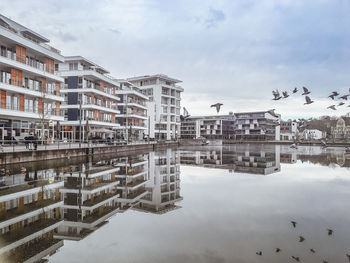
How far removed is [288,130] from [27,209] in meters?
165

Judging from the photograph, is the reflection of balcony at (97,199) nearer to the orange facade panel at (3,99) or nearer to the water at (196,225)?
the water at (196,225)

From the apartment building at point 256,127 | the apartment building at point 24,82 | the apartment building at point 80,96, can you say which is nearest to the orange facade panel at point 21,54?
the apartment building at point 24,82

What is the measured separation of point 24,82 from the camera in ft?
132

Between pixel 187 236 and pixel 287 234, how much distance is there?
9.48ft

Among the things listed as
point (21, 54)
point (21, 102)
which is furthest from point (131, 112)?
point (21, 54)

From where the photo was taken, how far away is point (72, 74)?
57.1 m

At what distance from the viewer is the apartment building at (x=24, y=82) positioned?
1399 inches

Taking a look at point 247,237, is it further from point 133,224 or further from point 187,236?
point 133,224

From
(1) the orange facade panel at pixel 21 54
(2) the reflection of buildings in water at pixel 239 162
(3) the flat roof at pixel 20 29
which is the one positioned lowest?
(2) the reflection of buildings in water at pixel 239 162

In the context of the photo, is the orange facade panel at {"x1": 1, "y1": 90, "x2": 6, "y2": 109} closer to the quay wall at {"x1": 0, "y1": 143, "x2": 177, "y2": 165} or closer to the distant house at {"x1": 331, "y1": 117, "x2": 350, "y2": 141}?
the quay wall at {"x1": 0, "y1": 143, "x2": 177, "y2": 165}

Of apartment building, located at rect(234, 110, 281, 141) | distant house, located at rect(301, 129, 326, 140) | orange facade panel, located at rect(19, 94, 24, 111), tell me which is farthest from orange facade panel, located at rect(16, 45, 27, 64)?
distant house, located at rect(301, 129, 326, 140)

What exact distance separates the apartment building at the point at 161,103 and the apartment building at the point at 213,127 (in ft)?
173

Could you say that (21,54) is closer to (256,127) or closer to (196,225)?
(196,225)

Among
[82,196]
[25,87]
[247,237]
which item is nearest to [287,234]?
[247,237]
